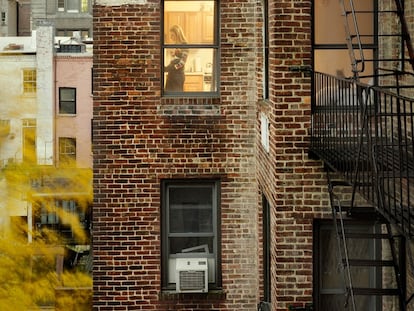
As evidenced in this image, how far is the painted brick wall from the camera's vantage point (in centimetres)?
1254

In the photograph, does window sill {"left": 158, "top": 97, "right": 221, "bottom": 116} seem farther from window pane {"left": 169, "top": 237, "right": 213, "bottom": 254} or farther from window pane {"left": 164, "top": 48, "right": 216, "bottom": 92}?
window pane {"left": 169, "top": 237, "right": 213, "bottom": 254}

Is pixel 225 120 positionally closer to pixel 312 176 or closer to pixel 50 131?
pixel 312 176

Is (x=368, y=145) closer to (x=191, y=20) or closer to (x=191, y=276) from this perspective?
(x=191, y=276)

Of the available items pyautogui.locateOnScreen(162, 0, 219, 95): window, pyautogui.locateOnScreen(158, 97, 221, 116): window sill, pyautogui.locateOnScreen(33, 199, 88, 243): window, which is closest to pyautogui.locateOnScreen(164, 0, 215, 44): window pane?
pyautogui.locateOnScreen(162, 0, 219, 95): window

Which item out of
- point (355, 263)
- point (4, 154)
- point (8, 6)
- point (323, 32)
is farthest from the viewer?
point (8, 6)

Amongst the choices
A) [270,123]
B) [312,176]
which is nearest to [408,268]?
[312,176]

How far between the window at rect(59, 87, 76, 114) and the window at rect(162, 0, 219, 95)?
29430 millimetres

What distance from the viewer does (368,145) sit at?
22.7 ft

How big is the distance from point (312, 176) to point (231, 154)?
2.72m

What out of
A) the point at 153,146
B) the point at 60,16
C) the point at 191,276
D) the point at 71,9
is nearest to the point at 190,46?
the point at 153,146

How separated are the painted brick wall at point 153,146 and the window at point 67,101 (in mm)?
29519

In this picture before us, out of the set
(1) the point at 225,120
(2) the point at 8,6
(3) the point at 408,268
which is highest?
(2) the point at 8,6

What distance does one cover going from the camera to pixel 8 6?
56188mm

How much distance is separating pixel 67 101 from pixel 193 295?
30531 millimetres
